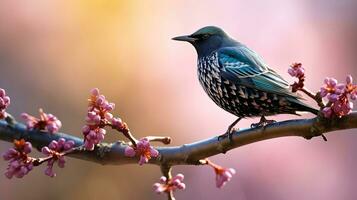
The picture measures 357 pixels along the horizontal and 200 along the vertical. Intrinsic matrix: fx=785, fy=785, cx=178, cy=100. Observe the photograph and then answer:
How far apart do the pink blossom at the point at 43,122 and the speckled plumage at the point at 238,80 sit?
0.97 m

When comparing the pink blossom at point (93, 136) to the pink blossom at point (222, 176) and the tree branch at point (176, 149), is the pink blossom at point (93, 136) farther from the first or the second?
the pink blossom at point (222, 176)

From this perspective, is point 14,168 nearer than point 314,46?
Yes

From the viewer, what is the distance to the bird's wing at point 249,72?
323cm

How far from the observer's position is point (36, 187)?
6.24 meters

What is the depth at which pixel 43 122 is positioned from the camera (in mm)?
2574

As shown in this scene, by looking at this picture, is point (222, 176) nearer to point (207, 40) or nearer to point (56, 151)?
point (56, 151)

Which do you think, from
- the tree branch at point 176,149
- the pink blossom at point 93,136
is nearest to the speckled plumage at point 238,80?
the tree branch at point 176,149

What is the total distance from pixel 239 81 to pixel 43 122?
42.2 inches

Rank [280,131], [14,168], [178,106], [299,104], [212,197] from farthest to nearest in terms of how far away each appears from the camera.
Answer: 1. [178,106]
2. [212,197]
3. [299,104]
4. [280,131]
5. [14,168]

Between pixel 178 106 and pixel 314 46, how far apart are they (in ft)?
4.07

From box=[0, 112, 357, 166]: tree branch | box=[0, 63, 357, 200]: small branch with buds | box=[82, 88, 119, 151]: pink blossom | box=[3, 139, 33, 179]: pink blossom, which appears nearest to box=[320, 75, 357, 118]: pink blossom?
box=[0, 63, 357, 200]: small branch with buds

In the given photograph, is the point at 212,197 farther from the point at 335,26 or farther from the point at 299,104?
the point at 299,104

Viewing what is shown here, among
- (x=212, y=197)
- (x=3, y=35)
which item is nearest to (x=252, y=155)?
(x=212, y=197)

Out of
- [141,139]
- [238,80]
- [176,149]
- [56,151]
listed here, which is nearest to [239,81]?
[238,80]
